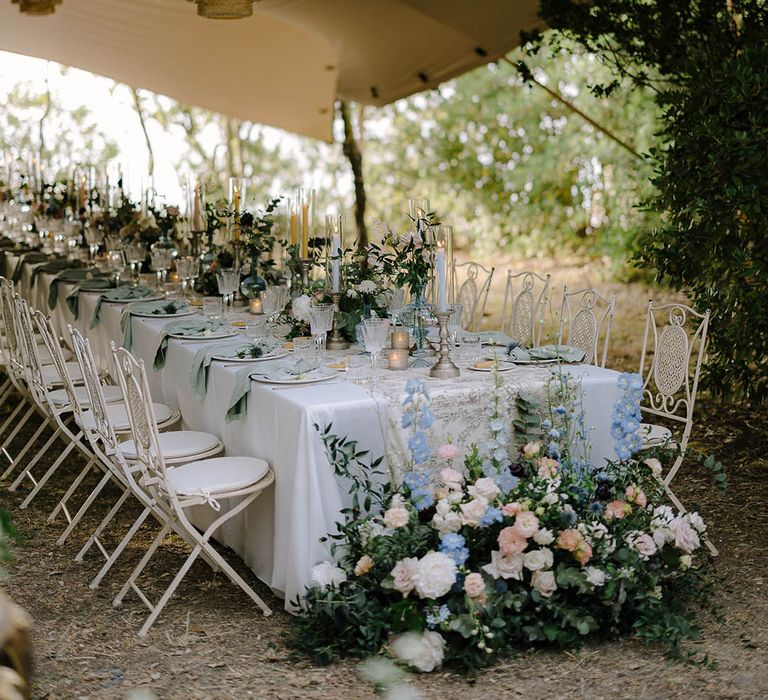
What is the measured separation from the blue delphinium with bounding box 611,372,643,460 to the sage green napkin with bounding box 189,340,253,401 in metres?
1.43

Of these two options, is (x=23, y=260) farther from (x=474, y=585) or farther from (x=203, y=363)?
(x=474, y=585)

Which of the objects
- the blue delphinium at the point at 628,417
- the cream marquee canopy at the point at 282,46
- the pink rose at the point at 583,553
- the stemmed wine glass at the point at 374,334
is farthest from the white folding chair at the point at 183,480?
the cream marquee canopy at the point at 282,46

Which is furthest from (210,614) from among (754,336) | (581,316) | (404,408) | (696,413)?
(696,413)

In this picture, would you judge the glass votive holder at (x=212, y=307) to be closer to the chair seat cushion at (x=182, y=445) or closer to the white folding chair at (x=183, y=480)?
the chair seat cushion at (x=182, y=445)

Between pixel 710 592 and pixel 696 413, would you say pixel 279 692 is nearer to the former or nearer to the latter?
pixel 710 592

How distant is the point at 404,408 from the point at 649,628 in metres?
1.01

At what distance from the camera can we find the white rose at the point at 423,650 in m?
2.98

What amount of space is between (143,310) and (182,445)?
1.25 metres

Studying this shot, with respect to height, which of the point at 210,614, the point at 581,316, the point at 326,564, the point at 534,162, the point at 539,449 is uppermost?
the point at 534,162

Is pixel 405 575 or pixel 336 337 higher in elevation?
pixel 336 337

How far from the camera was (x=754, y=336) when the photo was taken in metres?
4.85

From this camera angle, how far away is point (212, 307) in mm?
4996

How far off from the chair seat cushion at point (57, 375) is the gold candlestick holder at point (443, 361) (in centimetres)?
209

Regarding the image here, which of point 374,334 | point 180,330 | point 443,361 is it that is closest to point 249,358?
point 374,334
